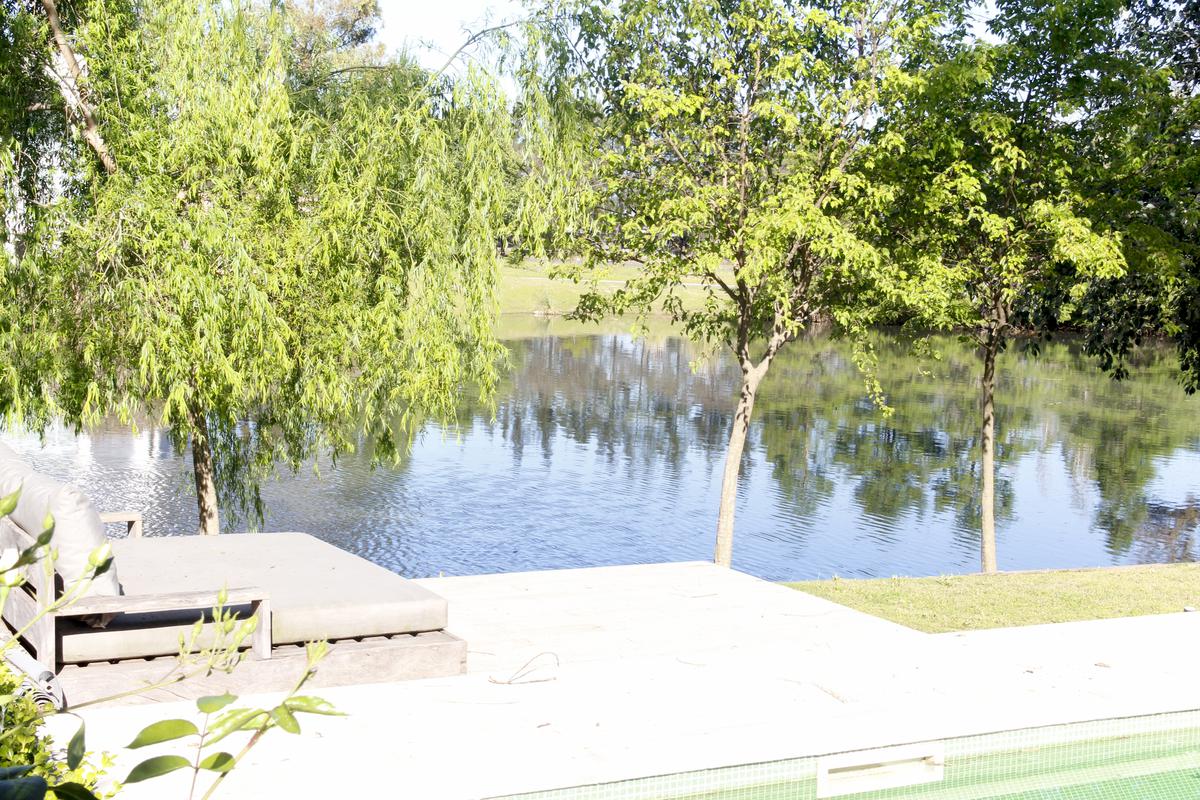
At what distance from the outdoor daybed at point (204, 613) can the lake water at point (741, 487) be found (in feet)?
18.1

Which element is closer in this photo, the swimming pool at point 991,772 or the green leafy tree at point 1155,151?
the swimming pool at point 991,772

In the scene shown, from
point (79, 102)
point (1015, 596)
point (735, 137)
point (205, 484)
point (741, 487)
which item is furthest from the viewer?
point (741, 487)

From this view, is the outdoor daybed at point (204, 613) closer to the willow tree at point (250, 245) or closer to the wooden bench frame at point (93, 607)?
the wooden bench frame at point (93, 607)

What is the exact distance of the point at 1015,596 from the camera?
31.8 ft

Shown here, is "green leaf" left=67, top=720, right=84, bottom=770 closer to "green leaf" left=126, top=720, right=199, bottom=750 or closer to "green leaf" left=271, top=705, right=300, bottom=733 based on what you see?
"green leaf" left=126, top=720, right=199, bottom=750

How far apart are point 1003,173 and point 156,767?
12.4 meters

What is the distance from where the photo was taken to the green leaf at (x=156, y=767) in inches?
37.6

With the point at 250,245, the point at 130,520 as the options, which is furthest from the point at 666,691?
the point at 250,245

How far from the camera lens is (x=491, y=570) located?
49.5ft

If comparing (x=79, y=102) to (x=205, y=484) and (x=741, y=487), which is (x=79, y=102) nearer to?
(x=205, y=484)

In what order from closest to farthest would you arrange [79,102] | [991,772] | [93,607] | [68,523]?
[93,607], [68,523], [991,772], [79,102]

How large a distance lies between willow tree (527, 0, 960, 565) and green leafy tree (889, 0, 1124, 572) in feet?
1.40

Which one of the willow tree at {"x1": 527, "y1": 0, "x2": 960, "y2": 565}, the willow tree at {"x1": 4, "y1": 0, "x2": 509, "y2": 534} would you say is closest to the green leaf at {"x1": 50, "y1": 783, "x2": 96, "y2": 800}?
the willow tree at {"x1": 4, "y1": 0, "x2": 509, "y2": 534}

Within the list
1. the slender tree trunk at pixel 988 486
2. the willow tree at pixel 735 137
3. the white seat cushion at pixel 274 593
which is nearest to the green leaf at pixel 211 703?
the white seat cushion at pixel 274 593
